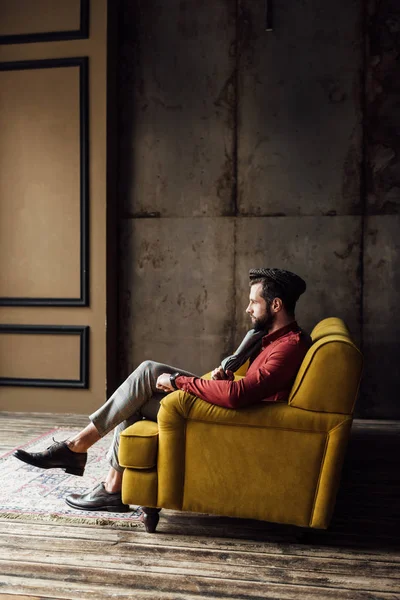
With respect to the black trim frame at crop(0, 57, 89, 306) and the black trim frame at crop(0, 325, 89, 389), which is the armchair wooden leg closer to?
the black trim frame at crop(0, 325, 89, 389)

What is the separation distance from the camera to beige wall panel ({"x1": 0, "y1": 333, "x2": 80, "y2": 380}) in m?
4.87

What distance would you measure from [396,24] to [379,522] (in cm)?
384

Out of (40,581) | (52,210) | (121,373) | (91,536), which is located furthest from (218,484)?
(52,210)

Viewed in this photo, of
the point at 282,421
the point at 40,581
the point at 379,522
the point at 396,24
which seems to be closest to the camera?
the point at 40,581

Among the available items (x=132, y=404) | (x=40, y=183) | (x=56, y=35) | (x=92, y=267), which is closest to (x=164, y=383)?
(x=132, y=404)

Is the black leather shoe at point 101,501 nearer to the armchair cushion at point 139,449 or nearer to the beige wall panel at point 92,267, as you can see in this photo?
the armchair cushion at point 139,449

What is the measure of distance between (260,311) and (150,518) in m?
1.03

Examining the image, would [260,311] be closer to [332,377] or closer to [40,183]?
[332,377]

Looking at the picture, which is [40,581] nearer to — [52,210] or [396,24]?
[52,210]

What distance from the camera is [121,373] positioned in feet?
16.7

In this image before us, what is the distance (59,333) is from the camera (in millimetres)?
4871

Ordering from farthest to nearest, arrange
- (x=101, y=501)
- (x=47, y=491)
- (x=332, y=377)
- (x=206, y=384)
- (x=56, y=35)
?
1. (x=56, y=35)
2. (x=47, y=491)
3. (x=101, y=501)
4. (x=206, y=384)
5. (x=332, y=377)

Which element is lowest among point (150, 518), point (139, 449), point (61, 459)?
point (150, 518)

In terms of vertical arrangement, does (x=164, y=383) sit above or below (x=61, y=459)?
above
